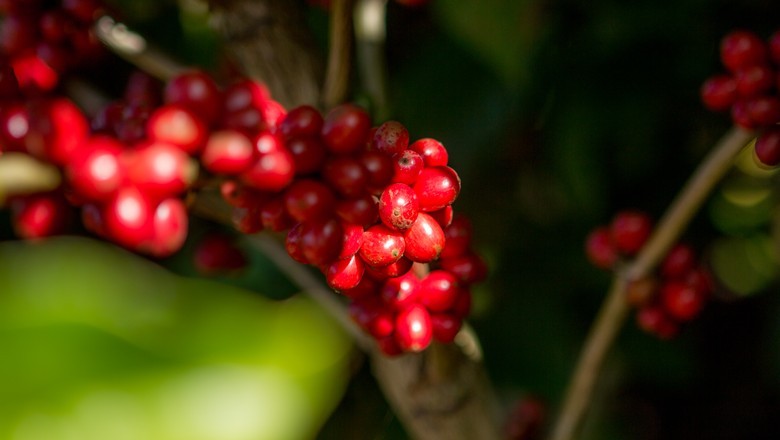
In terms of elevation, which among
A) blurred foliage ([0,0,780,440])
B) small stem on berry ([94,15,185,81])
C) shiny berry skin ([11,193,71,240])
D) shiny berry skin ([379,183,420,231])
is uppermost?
shiny berry skin ([379,183,420,231])

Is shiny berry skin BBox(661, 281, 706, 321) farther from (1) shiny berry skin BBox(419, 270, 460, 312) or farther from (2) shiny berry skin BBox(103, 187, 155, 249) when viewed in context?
(2) shiny berry skin BBox(103, 187, 155, 249)

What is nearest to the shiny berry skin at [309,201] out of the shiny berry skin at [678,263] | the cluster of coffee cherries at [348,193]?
the cluster of coffee cherries at [348,193]

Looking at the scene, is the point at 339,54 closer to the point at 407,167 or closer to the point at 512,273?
the point at 407,167

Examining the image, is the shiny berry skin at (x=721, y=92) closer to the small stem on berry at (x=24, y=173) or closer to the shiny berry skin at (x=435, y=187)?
the shiny berry skin at (x=435, y=187)

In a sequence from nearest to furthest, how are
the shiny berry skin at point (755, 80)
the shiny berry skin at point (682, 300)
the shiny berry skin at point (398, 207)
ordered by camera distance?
the shiny berry skin at point (398, 207) → the shiny berry skin at point (755, 80) → the shiny berry skin at point (682, 300)

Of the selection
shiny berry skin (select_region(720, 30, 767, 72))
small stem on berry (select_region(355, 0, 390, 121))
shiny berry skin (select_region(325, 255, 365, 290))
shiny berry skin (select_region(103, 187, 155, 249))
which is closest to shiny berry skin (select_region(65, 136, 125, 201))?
shiny berry skin (select_region(103, 187, 155, 249))

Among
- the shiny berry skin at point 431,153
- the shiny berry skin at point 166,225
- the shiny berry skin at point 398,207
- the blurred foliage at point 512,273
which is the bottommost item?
the blurred foliage at point 512,273
